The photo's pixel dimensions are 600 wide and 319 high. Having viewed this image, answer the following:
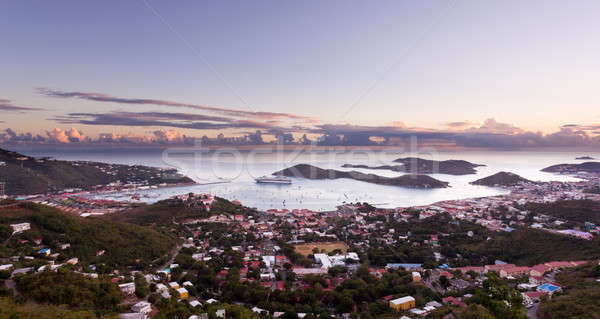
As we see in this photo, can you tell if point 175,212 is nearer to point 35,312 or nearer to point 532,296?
point 35,312

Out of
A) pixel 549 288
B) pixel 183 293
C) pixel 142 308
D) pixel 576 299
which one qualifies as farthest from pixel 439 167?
pixel 142 308

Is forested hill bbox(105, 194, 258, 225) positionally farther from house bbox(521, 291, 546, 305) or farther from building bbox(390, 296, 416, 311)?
house bbox(521, 291, 546, 305)

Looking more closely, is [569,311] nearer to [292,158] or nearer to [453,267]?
[453,267]

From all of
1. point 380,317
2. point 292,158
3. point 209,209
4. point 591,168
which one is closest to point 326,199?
point 209,209

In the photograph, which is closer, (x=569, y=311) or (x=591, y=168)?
(x=569, y=311)

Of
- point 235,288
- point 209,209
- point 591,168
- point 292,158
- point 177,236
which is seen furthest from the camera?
point 292,158

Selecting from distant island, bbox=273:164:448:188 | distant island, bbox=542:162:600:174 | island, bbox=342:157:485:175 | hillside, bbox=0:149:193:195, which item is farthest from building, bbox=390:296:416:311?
distant island, bbox=542:162:600:174

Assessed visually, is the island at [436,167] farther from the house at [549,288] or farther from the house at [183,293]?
the house at [183,293]
